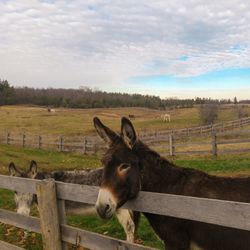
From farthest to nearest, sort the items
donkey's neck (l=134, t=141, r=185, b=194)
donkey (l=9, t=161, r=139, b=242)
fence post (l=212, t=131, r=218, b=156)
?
1. fence post (l=212, t=131, r=218, b=156)
2. donkey (l=9, t=161, r=139, b=242)
3. donkey's neck (l=134, t=141, r=185, b=194)

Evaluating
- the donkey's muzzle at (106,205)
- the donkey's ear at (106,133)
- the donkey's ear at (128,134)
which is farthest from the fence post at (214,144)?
the donkey's muzzle at (106,205)

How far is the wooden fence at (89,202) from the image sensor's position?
11.0 feet

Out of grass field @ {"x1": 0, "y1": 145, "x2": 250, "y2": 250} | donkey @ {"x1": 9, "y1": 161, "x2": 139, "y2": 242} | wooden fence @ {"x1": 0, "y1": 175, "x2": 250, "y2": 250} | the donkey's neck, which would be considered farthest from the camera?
donkey @ {"x1": 9, "y1": 161, "x2": 139, "y2": 242}

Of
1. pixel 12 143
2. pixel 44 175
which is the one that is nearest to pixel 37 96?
pixel 12 143

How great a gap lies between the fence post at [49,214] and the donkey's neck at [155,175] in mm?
1336

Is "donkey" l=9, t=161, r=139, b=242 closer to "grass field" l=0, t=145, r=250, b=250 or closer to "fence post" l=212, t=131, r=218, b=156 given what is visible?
"grass field" l=0, t=145, r=250, b=250

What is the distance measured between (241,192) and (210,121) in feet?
212

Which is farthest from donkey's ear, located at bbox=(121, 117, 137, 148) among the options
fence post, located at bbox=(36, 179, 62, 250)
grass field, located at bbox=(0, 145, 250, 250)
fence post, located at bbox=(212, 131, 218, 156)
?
fence post, located at bbox=(212, 131, 218, 156)

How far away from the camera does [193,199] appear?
3605 mm

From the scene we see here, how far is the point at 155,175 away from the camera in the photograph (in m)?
4.50

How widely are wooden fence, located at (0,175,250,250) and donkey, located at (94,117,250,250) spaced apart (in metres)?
0.26

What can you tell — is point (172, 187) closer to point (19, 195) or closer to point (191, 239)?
point (191, 239)

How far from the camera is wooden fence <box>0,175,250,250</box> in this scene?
11.0ft

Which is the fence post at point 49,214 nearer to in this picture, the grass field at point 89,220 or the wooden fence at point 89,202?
the wooden fence at point 89,202
